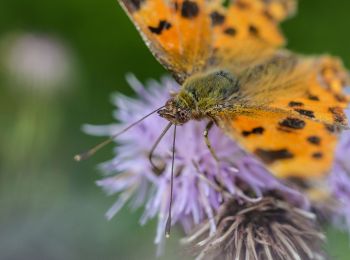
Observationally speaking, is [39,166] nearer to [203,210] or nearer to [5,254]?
[5,254]

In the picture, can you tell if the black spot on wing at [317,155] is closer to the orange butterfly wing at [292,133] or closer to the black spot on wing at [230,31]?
Answer: the orange butterfly wing at [292,133]

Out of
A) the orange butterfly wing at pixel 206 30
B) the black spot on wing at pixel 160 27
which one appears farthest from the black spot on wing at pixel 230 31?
the black spot on wing at pixel 160 27

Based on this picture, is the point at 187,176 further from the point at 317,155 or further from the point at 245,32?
the point at 245,32

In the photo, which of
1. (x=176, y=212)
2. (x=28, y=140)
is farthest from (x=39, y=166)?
(x=176, y=212)

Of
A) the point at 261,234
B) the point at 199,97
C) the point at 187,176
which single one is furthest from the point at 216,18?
the point at 261,234

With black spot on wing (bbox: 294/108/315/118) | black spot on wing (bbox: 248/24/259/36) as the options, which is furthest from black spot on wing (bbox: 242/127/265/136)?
black spot on wing (bbox: 248/24/259/36)
